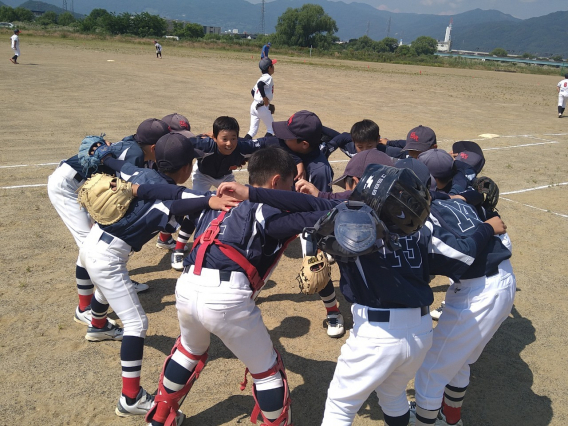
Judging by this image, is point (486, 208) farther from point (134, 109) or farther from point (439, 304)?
point (134, 109)

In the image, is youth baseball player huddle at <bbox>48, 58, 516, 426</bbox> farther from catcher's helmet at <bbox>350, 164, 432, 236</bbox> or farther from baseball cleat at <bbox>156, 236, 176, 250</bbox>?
baseball cleat at <bbox>156, 236, 176, 250</bbox>

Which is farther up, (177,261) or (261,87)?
(261,87)

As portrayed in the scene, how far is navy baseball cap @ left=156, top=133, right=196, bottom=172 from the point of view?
13.1 ft

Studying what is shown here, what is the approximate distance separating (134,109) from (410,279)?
15661mm

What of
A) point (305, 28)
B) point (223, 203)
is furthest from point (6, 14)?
point (223, 203)

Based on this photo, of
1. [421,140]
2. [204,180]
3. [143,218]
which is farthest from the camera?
[204,180]

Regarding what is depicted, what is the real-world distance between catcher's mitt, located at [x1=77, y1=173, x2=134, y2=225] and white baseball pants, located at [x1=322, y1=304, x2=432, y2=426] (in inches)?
82.8

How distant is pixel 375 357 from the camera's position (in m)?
2.74

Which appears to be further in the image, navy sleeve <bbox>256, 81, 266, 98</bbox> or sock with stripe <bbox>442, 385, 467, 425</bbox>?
navy sleeve <bbox>256, 81, 266, 98</bbox>

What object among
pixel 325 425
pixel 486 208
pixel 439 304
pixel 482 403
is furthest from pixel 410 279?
pixel 439 304

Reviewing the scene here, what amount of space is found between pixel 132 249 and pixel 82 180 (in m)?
1.77

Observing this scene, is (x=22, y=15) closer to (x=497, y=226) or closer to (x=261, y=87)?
(x=261, y=87)

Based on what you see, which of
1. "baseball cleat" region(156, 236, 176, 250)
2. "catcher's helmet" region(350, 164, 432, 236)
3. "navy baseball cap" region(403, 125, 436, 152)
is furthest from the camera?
"baseball cleat" region(156, 236, 176, 250)

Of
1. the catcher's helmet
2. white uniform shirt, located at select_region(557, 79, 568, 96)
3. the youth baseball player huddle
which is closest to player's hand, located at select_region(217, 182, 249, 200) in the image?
the youth baseball player huddle
